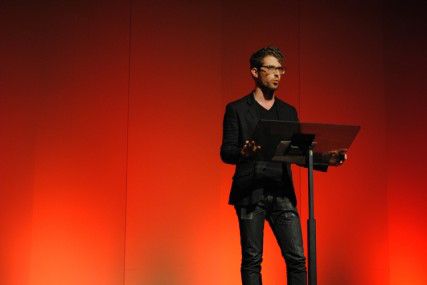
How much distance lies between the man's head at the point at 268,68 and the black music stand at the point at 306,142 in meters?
0.47

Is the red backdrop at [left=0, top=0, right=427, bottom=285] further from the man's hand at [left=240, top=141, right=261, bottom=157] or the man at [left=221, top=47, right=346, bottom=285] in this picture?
the man's hand at [left=240, top=141, right=261, bottom=157]

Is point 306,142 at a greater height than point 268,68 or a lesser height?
lesser

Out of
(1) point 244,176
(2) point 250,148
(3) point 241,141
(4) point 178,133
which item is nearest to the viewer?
(2) point 250,148

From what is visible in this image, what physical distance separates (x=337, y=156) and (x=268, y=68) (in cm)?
58

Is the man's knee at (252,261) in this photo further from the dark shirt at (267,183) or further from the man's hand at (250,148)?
the man's hand at (250,148)

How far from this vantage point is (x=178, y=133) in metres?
4.44

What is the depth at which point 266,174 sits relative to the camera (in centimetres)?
287

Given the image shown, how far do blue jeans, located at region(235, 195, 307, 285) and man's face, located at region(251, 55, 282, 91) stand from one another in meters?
0.58

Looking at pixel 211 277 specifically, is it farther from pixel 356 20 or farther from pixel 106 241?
pixel 356 20

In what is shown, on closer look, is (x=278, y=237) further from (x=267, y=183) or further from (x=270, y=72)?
(x=270, y=72)

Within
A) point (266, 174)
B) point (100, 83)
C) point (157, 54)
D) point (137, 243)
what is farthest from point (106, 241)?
point (266, 174)

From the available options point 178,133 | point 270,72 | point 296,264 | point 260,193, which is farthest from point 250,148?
point 178,133

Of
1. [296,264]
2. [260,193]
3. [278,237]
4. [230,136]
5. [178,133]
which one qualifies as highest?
[178,133]

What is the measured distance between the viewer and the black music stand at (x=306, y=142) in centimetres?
251
